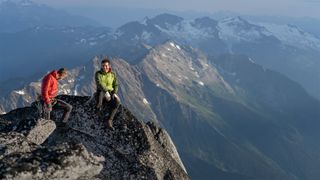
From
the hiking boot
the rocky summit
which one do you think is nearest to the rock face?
the rocky summit

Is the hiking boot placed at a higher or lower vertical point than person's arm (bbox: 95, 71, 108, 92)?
lower

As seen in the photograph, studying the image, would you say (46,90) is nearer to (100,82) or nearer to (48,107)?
(48,107)

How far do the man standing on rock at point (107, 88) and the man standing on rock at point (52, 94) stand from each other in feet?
6.66

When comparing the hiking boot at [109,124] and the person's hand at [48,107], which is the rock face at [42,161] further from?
the person's hand at [48,107]

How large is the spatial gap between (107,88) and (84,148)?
26.0ft

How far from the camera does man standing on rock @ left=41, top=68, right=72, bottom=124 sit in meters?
32.4

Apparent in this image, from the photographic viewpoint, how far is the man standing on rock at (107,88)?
3306 cm

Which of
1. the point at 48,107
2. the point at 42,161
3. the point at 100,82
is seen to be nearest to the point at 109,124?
the point at 100,82

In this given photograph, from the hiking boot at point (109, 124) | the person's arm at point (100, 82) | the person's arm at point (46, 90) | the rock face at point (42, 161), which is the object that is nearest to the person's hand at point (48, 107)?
the person's arm at point (46, 90)

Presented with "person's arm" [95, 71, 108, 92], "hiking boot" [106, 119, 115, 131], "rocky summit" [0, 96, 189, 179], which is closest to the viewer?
"rocky summit" [0, 96, 189, 179]

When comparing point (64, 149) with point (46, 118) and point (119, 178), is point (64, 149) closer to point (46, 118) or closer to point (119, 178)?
point (119, 178)

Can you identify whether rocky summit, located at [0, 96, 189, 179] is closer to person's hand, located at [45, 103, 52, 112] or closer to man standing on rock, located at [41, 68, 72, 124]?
man standing on rock, located at [41, 68, 72, 124]

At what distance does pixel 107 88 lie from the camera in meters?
33.6

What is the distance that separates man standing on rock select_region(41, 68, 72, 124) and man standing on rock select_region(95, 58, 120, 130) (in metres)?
2.03
